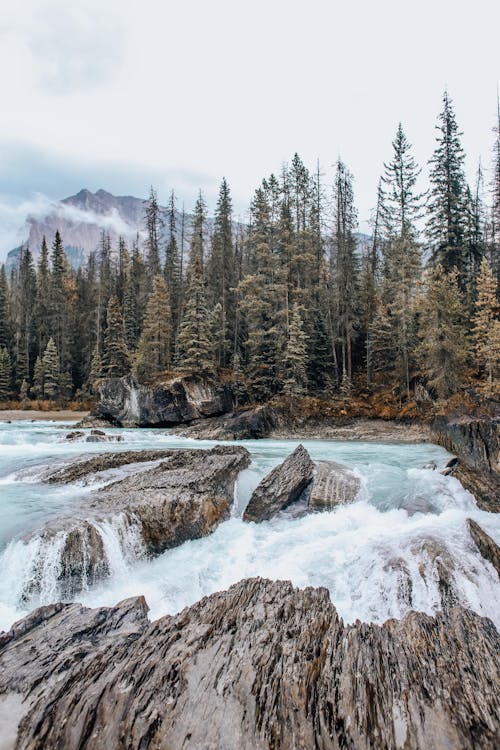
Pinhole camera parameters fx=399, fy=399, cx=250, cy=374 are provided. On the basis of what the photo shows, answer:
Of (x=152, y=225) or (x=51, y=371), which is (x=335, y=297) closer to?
(x=152, y=225)

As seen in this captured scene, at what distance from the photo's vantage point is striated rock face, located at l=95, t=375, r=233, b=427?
28.8m

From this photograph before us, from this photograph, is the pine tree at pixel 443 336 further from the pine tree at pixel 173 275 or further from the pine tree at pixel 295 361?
the pine tree at pixel 173 275

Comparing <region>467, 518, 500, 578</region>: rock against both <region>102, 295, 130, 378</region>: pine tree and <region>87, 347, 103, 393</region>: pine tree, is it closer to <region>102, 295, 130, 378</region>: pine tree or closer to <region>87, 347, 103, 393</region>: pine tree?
<region>102, 295, 130, 378</region>: pine tree

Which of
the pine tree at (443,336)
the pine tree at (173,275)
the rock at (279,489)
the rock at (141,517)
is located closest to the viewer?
the rock at (141,517)

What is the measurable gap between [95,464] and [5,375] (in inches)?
1755

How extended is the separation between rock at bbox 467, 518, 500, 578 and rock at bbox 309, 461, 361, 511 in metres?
3.59

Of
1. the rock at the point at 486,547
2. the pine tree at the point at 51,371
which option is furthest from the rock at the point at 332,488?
the pine tree at the point at 51,371

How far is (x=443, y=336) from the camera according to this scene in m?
23.2

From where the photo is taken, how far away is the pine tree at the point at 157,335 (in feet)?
126

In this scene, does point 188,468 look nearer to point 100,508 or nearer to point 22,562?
point 100,508

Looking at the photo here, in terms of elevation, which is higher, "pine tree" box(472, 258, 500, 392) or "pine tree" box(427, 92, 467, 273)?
"pine tree" box(427, 92, 467, 273)

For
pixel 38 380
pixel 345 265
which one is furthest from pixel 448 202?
pixel 38 380

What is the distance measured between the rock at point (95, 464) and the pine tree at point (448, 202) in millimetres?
26290

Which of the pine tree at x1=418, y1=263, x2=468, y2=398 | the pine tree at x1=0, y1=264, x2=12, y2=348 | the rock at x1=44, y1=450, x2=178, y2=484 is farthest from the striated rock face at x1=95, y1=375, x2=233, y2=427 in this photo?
the pine tree at x1=0, y1=264, x2=12, y2=348
